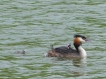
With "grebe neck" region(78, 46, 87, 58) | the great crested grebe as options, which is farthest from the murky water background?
the great crested grebe

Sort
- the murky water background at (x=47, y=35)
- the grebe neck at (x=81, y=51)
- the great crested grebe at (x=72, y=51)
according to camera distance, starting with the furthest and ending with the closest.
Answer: the great crested grebe at (x=72, y=51), the grebe neck at (x=81, y=51), the murky water background at (x=47, y=35)

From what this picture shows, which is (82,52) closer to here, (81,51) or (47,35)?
(81,51)

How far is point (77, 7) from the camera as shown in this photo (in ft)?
109

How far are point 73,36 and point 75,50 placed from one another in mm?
1711

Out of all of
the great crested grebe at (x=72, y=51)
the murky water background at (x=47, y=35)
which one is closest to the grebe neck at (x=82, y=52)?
the great crested grebe at (x=72, y=51)

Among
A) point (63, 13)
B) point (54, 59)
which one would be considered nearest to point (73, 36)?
point (54, 59)

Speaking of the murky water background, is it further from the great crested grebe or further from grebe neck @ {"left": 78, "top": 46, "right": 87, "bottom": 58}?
the great crested grebe

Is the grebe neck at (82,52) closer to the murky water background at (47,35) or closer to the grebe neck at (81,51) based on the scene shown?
the grebe neck at (81,51)

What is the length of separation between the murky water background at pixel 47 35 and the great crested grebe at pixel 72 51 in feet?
1.06

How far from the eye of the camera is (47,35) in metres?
26.9

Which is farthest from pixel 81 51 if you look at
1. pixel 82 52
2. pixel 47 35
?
pixel 47 35

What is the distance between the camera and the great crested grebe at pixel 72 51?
2419 cm

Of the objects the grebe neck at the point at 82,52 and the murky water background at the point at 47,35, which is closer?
the murky water background at the point at 47,35

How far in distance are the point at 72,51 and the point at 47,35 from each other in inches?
102
